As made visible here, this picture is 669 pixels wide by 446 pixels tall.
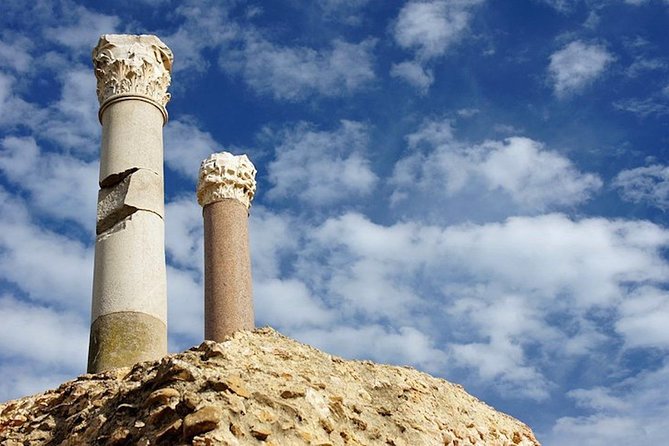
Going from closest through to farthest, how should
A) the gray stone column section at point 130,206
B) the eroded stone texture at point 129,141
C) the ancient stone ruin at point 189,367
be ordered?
the ancient stone ruin at point 189,367, the gray stone column section at point 130,206, the eroded stone texture at point 129,141

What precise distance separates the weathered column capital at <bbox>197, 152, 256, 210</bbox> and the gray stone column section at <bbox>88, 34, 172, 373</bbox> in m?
1.98

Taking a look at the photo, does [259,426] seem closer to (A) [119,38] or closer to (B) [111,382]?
(B) [111,382]

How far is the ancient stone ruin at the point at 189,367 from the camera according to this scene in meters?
8.95

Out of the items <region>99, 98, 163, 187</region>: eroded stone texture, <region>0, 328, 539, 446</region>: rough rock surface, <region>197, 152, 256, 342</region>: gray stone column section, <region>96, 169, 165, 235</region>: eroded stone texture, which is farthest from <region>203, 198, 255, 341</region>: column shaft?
<region>0, 328, 539, 446</region>: rough rock surface

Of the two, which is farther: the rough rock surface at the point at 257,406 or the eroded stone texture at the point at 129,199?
the eroded stone texture at the point at 129,199

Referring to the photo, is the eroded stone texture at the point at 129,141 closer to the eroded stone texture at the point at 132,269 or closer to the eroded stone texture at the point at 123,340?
the eroded stone texture at the point at 132,269

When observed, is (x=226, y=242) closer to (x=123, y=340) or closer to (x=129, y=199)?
(x=129, y=199)

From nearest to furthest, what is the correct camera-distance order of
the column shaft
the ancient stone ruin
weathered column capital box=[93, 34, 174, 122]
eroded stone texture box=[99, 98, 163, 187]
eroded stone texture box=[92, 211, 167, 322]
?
the ancient stone ruin → eroded stone texture box=[92, 211, 167, 322] → eroded stone texture box=[99, 98, 163, 187] → weathered column capital box=[93, 34, 174, 122] → the column shaft

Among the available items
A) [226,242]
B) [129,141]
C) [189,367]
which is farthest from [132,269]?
[189,367]

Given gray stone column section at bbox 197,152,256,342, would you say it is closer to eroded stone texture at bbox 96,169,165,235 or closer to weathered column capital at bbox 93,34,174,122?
eroded stone texture at bbox 96,169,165,235

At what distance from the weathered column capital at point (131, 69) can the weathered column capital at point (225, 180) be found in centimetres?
198

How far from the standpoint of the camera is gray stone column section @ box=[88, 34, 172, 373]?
13.0 m

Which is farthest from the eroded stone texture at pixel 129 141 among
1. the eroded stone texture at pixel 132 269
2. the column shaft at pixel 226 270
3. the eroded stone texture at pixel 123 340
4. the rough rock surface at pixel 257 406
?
the rough rock surface at pixel 257 406

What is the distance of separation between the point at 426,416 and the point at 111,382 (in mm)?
3764
